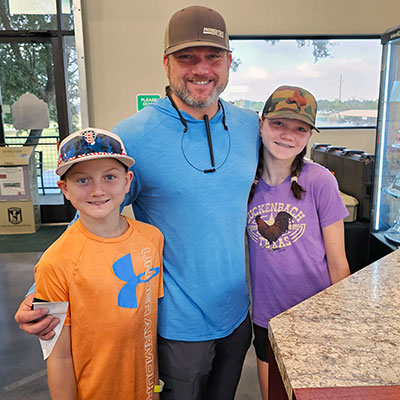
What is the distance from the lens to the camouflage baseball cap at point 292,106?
1401mm

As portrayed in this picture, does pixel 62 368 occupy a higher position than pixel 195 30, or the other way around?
pixel 195 30

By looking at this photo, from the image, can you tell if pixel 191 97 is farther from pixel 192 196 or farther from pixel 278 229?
pixel 278 229

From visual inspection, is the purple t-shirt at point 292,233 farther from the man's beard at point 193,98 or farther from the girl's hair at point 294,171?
the man's beard at point 193,98

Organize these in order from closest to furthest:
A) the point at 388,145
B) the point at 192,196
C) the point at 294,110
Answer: the point at 192,196 → the point at 294,110 → the point at 388,145

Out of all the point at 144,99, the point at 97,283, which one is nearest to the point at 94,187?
the point at 97,283

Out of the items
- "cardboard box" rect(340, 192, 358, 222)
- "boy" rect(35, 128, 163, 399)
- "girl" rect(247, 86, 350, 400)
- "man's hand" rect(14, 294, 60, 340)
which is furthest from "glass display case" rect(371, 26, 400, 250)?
"man's hand" rect(14, 294, 60, 340)

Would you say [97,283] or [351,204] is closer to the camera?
[97,283]

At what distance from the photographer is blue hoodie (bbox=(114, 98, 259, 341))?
129cm

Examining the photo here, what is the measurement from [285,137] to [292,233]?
0.36 metres

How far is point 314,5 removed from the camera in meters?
4.59

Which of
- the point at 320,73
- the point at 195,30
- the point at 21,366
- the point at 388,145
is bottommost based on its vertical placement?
the point at 21,366

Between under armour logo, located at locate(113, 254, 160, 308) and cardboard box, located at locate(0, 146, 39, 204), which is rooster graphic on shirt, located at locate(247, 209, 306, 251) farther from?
cardboard box, located at locate(0, 146, 39, 204)

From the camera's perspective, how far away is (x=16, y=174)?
202 inches

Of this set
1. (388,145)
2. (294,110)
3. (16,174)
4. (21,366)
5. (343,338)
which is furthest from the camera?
(16,174)
